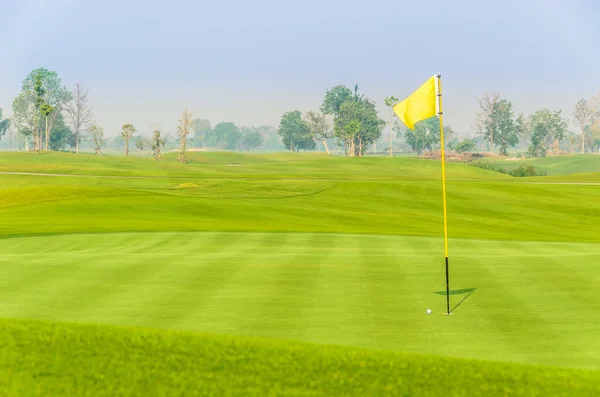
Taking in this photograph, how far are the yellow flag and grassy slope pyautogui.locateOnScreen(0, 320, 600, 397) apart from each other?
7213 millimetres

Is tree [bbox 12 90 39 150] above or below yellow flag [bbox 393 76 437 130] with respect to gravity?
above

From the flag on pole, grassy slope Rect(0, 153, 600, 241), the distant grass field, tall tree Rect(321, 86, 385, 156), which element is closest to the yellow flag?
the flag on pole

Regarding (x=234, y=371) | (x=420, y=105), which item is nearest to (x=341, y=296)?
(x=420, y=105)

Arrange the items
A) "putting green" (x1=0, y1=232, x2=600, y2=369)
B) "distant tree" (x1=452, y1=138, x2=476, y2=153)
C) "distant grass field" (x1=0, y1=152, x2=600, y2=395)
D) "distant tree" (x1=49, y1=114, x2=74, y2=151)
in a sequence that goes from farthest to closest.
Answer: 1. "distant tree" (x1=452, y1=138, x2=476, y2=153)
2. "distant tree" (x1=49, y1=114, x2=74, y2=151)
3. "putting green" (x1=0, y1=232, x2=600, y2=369)
4. "distant grass field" (x1=0, y1=152, x2=600, y2=395)

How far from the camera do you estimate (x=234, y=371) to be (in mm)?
8109

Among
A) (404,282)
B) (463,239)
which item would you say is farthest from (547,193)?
(404,282)

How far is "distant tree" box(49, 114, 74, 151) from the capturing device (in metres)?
176

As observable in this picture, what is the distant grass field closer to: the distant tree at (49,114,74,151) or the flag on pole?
the flag on pole

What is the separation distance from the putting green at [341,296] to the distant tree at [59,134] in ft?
530

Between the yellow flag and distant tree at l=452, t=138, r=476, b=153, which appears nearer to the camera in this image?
the yellow flag

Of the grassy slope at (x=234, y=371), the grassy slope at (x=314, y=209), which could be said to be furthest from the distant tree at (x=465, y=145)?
the grassy slope at (x=234, y=371)

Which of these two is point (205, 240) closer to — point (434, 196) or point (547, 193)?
point (434, 196)

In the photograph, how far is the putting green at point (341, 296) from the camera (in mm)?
12180

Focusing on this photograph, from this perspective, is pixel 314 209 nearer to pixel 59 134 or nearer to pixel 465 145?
pixel 59 134
